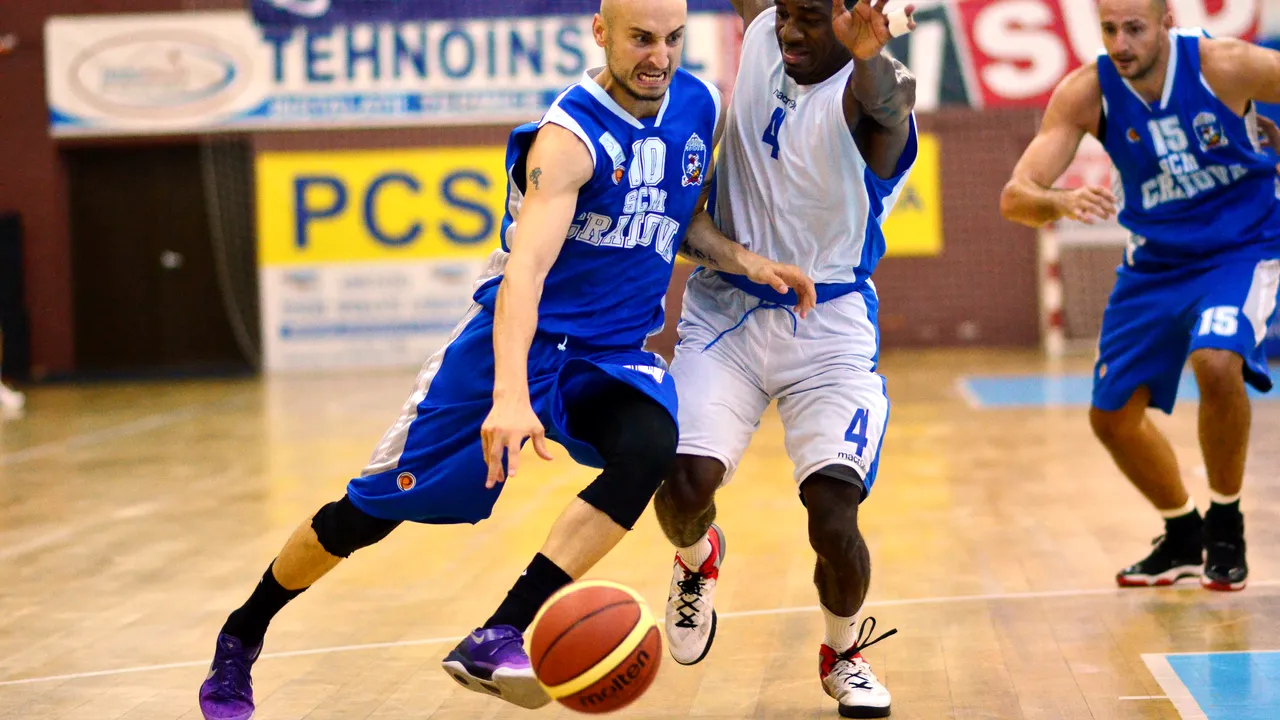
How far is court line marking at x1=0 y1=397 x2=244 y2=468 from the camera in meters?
10.2

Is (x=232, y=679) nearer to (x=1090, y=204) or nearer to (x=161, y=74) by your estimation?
(x=1090, y=204)

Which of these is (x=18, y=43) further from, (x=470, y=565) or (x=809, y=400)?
(x=809, y=400)

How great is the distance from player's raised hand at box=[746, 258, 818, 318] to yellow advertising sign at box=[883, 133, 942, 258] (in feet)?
45.8

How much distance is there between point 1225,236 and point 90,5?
1587cm

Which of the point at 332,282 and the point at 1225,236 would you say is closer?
the point at 1225,236

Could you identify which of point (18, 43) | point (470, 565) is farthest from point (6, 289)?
point (470, 565)

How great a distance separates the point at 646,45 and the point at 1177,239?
2507mm

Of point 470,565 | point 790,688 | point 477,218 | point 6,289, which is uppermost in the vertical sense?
point 790,688

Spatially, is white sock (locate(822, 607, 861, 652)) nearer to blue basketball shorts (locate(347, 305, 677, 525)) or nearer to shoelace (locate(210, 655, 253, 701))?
blue basketball shorts (locate(347, 305, 677, 525))

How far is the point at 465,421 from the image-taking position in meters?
3.67

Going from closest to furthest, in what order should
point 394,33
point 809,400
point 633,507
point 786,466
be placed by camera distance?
point 633,507
point 809,400
point 786,466
point 394,33

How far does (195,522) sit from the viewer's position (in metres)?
7.36

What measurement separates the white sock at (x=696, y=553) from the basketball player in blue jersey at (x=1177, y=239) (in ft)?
5.30

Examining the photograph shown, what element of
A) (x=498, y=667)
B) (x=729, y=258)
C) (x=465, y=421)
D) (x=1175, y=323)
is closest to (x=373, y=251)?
(x=1175, y=323)
